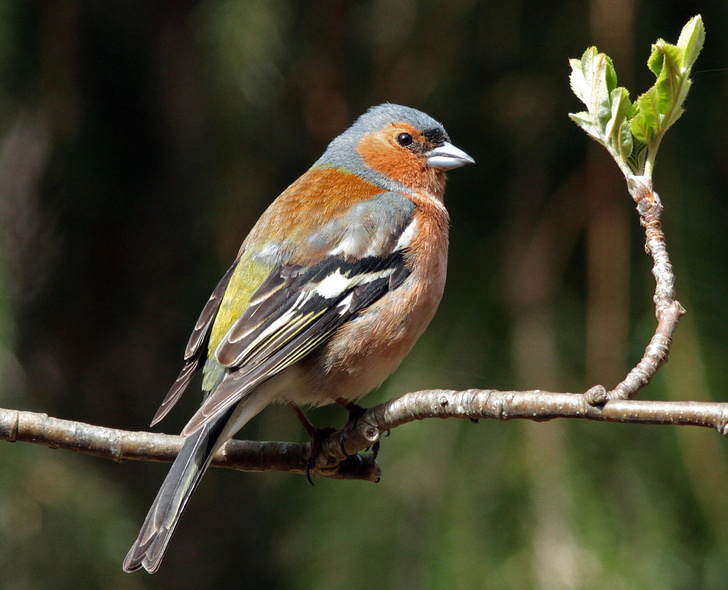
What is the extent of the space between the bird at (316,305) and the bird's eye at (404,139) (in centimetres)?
32

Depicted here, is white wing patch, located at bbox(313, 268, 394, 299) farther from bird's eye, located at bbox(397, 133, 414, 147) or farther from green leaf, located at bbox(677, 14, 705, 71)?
green leaf, located at bbox(677, 14, 705, 71)

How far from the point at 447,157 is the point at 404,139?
0.28 m

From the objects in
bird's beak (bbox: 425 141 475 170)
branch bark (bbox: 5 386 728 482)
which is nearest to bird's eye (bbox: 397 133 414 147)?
bird's beak (bbox: 425 141 475 170)

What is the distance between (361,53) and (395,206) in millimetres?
949

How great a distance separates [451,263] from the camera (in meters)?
3.47

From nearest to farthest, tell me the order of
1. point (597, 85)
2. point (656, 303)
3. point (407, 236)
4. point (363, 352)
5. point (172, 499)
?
point (597, 85)
point (656, 303)
point (172, 499)
point (363, 352)
point (407, 236)

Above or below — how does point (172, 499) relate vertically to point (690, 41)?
below

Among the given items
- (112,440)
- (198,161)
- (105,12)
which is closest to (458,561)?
(112,440)

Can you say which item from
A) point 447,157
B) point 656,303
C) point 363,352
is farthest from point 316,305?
point 656,303

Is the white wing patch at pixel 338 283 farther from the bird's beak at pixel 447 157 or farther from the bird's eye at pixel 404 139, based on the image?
the bird's eye at pixel 404 139

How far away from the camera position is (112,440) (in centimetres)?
233

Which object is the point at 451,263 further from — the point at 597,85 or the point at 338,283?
the point at 597,85

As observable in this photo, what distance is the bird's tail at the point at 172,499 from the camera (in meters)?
2.27

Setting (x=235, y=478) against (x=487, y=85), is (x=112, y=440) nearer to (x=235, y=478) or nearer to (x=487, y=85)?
(x=487, y=85)
